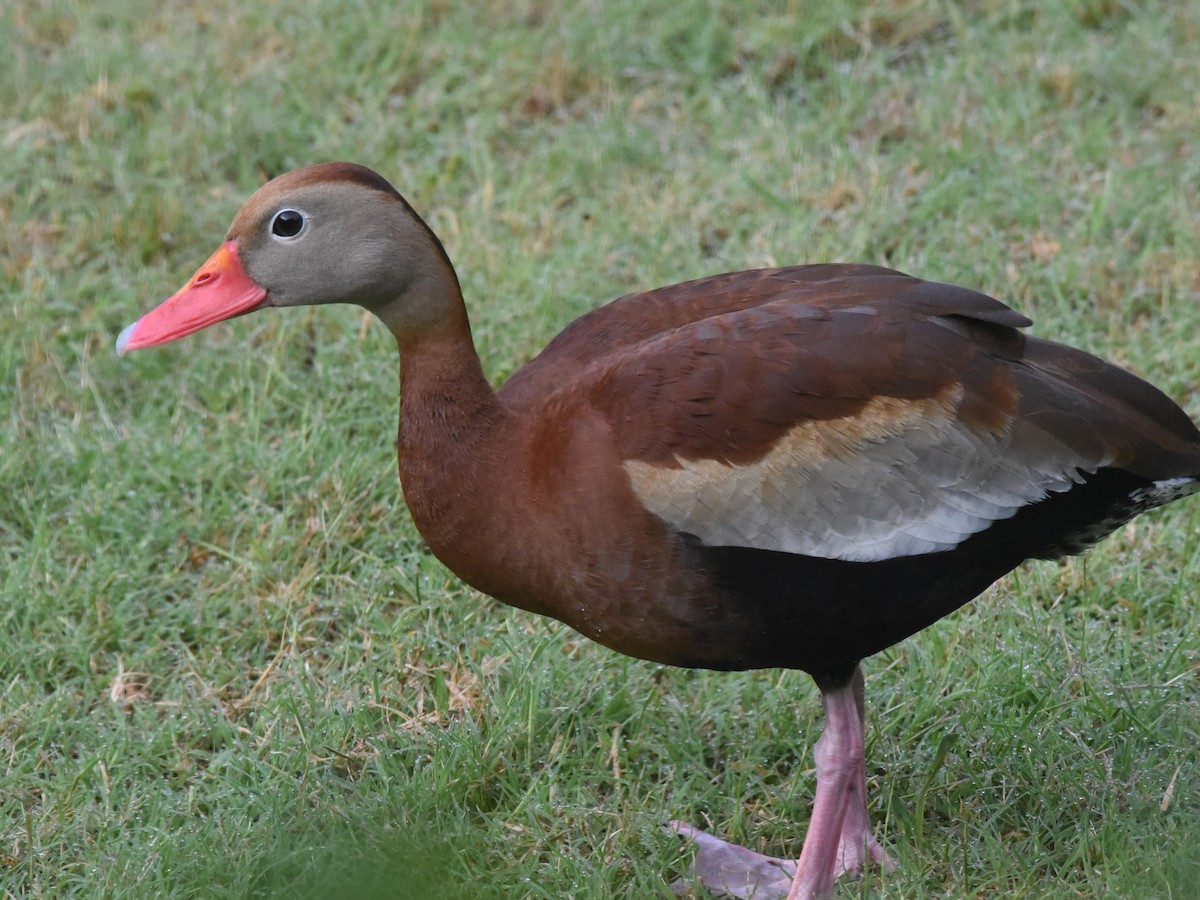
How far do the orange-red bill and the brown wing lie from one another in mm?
822

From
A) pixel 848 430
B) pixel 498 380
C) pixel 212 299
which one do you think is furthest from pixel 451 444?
pixel 498 380

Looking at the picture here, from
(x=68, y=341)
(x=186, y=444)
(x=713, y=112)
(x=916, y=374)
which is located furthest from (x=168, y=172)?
(x=916, y=374)

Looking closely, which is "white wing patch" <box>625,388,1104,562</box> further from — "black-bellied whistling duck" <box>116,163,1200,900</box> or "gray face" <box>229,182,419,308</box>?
"gray face" <box>229,182,419,308</box>

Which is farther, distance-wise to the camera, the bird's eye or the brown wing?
the bird's eye

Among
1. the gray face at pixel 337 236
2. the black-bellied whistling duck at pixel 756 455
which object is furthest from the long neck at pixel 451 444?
the gray face at pixel 337 236

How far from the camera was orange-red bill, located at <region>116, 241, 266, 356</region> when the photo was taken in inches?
147

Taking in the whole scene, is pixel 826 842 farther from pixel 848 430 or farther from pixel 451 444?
pixel 451 444

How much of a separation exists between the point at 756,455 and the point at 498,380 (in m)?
2.04

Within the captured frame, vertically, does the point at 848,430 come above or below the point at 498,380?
above

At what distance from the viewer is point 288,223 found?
3691 mm

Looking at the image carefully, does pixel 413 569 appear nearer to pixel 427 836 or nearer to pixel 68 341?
pixel 427 836

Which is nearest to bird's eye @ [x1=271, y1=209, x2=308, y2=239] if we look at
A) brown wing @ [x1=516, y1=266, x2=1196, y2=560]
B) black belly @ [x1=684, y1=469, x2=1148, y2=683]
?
brown wing @ [x1=516, y1=266, x2=1196, y2=560]

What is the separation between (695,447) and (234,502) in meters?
2.02

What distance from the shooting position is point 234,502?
16.3 ft
